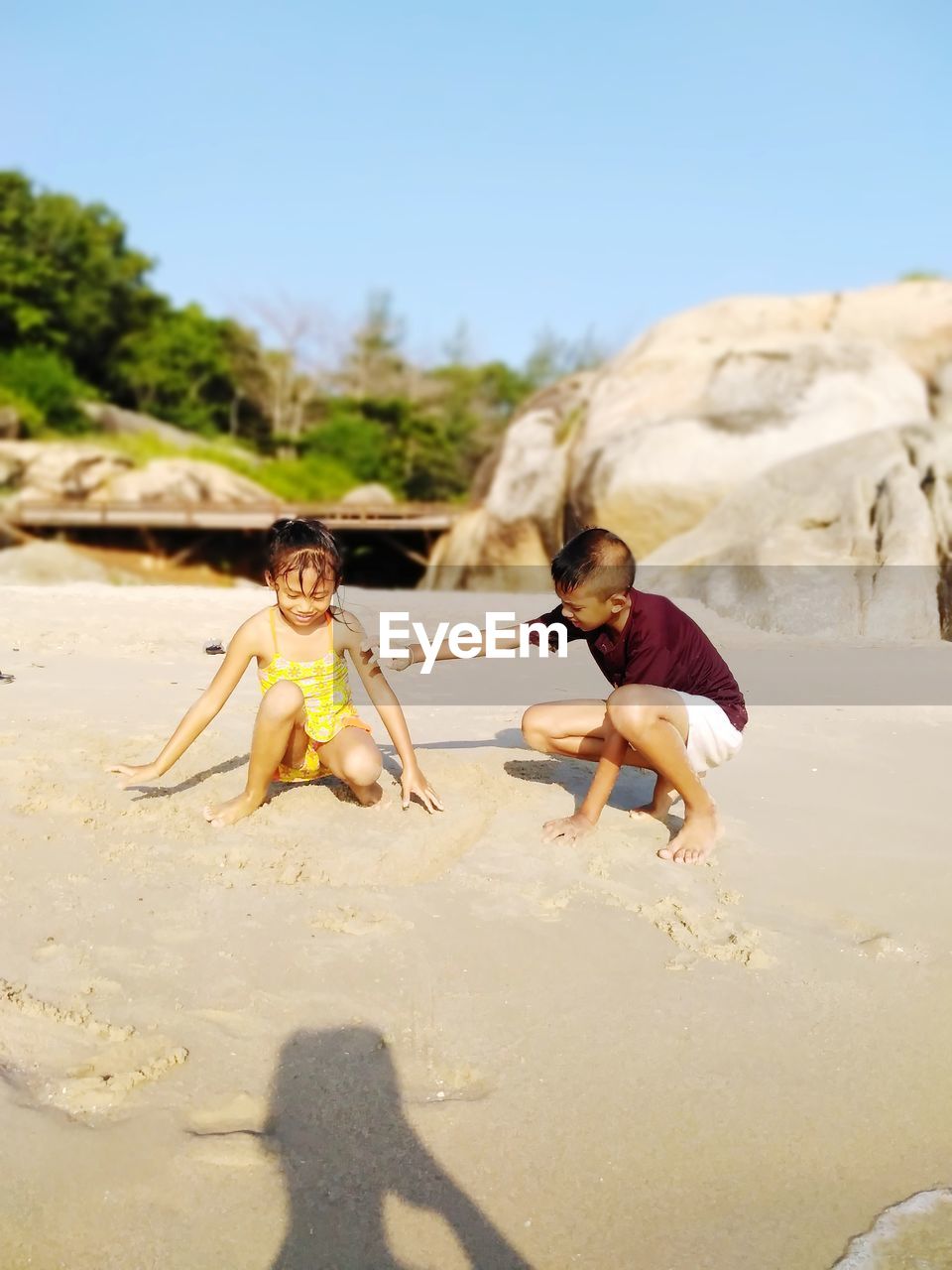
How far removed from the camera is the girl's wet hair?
10.0ft

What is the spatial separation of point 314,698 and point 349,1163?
1.67 metres

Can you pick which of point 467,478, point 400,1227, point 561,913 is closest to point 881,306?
point 561,913

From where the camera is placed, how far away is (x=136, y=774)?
3.25 meters

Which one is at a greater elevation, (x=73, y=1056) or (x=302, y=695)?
(x=302, y=695)

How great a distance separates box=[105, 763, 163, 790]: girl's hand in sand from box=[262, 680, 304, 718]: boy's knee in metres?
0.42

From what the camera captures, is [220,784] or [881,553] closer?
[220,784]

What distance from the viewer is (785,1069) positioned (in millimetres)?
2096

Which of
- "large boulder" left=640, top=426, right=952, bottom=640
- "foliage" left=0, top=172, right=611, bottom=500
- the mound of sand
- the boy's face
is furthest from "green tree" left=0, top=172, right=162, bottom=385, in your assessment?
the boy's face

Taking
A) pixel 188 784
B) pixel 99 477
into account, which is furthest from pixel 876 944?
pixel 99 477

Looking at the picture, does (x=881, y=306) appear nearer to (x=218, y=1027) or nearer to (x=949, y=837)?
(x=949, y=837)

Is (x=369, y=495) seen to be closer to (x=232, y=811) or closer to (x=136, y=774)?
(x=136, y=774)

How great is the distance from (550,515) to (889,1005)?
486 inches

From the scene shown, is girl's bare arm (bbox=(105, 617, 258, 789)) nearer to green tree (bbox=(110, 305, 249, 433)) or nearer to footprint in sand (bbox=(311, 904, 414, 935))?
footprint in sand (bbox=(311, 904, 414, 935))

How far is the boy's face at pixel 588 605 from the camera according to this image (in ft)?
9.97
